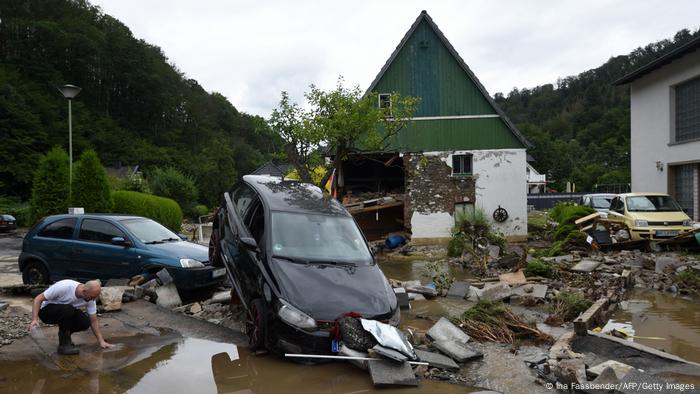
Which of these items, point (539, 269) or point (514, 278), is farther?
point (539, 269)

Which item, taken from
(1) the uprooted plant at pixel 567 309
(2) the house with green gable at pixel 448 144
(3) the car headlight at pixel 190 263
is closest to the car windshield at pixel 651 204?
(2) the house with green gable at pixel 448 144

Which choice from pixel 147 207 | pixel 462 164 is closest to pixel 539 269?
pixel 462 164

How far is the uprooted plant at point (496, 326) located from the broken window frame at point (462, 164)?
16.2 metres

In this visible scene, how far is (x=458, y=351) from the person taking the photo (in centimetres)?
563

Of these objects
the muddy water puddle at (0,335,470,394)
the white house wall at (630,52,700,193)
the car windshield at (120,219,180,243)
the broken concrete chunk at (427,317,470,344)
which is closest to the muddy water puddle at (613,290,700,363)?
the broken concrete chunk at (427,317,470,344)

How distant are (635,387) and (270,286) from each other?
3.65m

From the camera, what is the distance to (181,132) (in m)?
72.9

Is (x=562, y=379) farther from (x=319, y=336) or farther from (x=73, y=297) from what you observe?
(x=73, y=297)

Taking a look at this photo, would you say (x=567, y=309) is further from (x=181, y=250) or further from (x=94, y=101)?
(x=94, y=101)

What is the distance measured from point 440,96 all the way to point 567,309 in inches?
646

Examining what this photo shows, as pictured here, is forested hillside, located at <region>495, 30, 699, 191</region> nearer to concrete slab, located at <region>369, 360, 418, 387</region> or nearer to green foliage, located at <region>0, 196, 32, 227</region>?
green foliage, located at <region>0, 196, 32, 227</region>

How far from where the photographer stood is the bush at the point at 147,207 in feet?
67.1

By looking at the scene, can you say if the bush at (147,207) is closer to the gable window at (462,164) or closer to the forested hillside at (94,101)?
the gable window at (462,164)

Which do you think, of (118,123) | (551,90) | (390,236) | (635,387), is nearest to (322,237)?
(635,387)
